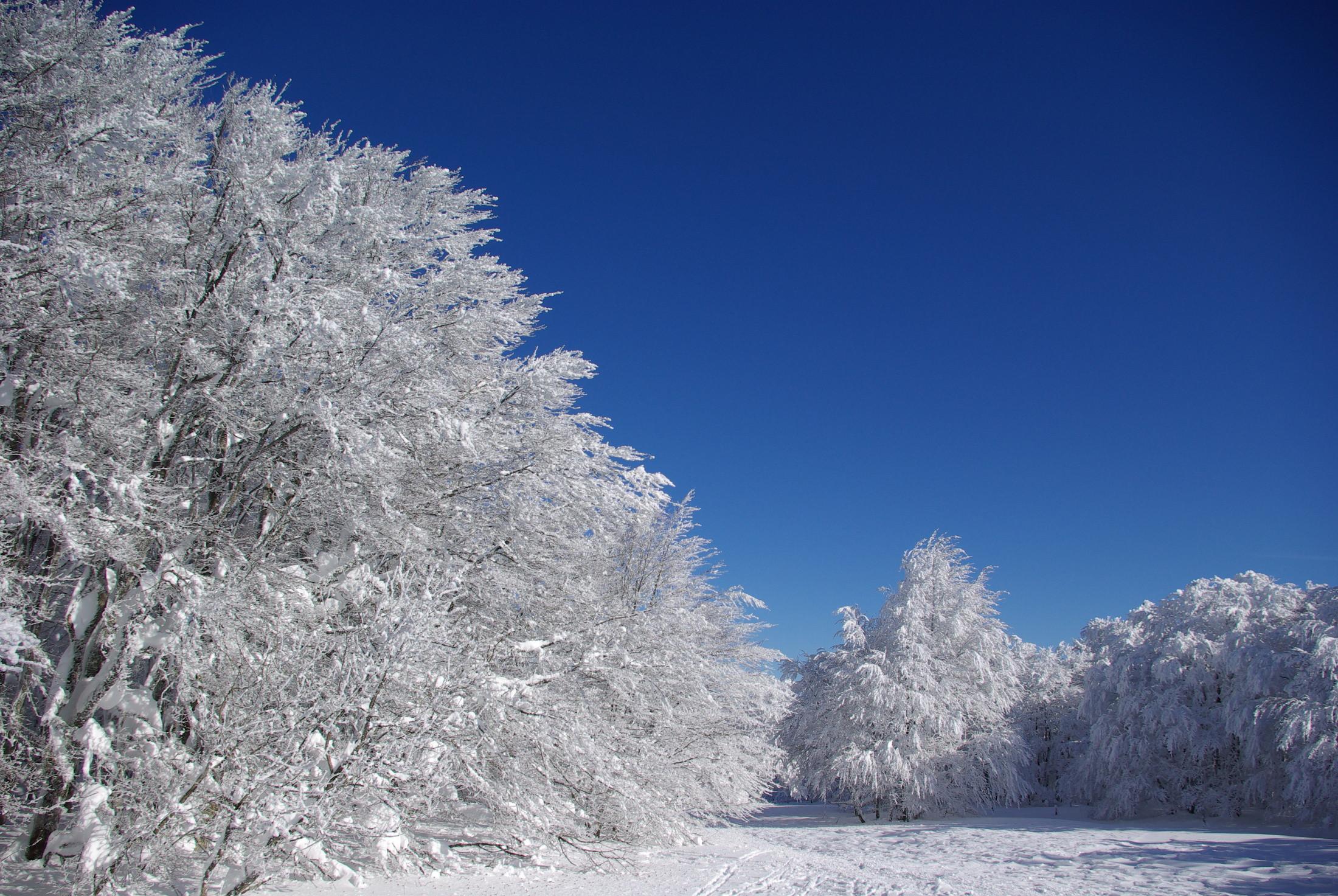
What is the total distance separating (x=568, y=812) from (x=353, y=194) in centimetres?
823

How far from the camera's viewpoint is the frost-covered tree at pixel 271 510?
500 cm

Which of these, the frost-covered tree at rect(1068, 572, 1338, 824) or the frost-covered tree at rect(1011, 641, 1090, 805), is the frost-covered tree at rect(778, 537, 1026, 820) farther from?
the frost-covered tree at rect(1011, 641, 1090, 805)

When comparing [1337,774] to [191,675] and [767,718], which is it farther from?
[191,675]

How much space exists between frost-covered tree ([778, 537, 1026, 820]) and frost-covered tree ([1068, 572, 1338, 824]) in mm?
3799

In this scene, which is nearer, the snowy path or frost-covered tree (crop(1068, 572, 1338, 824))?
the snowy path

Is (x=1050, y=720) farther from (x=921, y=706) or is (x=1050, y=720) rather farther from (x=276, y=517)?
(x=276, y=517)

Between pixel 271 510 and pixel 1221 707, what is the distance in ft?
89.1

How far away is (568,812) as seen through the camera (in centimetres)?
741

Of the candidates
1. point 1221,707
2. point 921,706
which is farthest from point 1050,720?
point 921,706

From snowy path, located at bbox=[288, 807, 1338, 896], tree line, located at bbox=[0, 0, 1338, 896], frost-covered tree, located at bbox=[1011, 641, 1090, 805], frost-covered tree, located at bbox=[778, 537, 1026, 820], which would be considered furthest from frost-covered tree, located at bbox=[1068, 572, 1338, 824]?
tree line, located at bbox=[0, 0, 1338, 896]

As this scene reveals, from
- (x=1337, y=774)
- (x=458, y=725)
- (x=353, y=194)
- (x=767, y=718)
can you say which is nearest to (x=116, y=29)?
(x=353, y=194)

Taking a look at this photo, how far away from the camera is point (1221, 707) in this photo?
2064 cm

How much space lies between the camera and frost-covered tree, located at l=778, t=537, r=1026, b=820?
18.9 metres

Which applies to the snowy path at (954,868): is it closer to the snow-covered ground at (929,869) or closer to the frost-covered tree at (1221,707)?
the snow-covered ground at (929,869)
